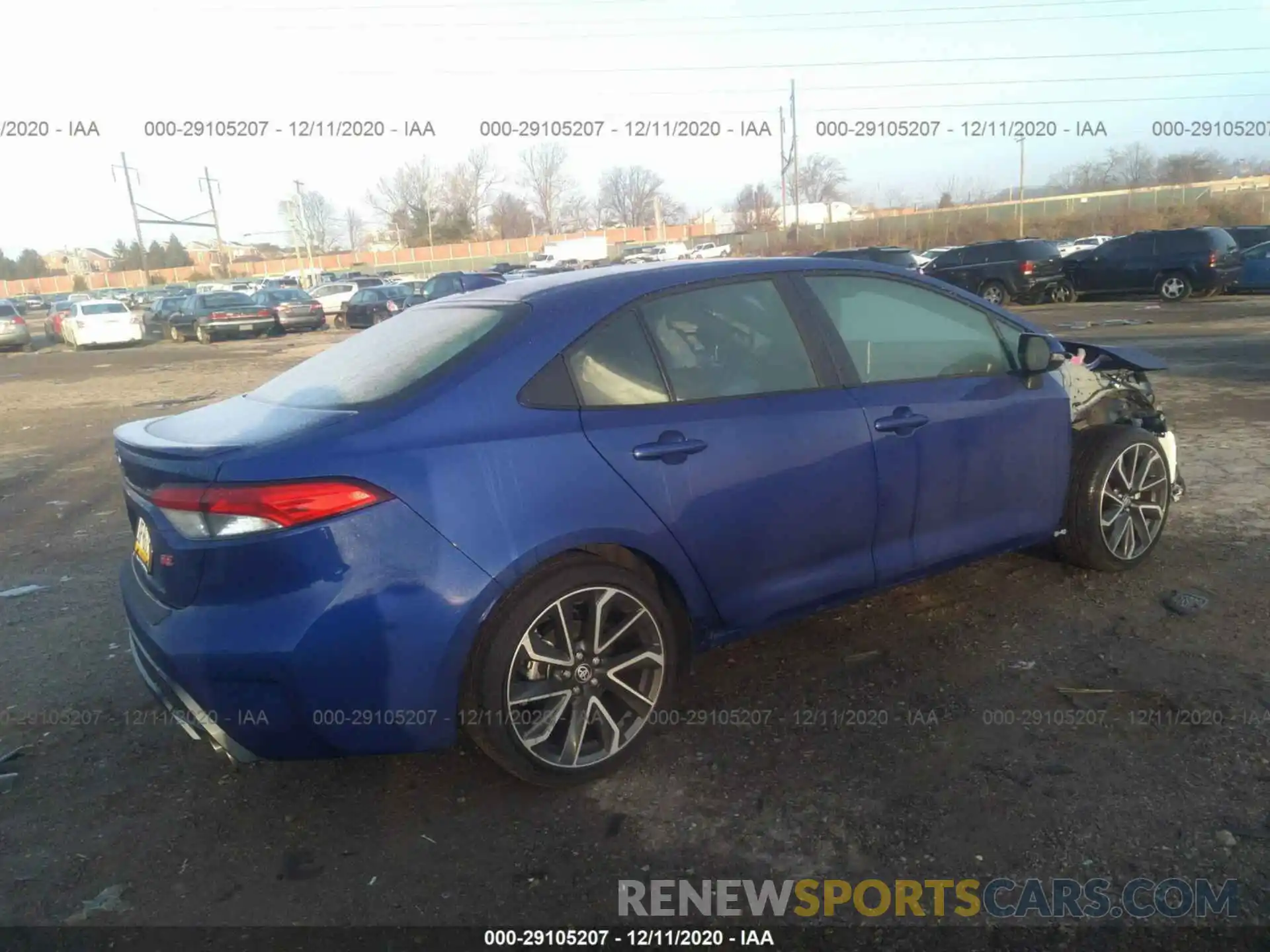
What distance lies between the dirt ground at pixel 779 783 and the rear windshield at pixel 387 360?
4.27ft

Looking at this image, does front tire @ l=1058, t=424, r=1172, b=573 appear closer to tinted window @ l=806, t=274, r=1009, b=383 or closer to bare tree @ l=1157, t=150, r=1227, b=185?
tinted window @ l=806, t=274, r=1009, b=383

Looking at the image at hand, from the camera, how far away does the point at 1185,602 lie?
4.17 meters

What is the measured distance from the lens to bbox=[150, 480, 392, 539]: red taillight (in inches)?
102

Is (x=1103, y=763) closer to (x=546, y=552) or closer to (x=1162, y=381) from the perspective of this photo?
(x=546, y=552)

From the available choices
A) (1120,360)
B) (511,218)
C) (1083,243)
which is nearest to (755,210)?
(511,218)

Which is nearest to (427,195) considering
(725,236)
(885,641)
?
(725,236)

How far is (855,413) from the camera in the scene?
348 cm

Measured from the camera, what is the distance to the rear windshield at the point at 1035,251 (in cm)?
2128

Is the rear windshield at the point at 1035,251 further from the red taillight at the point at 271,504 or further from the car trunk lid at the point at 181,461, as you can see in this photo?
the red taillight at the point at 271,504

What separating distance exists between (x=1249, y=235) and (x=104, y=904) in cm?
2794

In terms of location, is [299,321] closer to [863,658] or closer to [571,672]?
[863,658]

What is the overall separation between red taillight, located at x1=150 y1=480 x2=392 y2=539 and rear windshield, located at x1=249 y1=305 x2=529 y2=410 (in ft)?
1.38

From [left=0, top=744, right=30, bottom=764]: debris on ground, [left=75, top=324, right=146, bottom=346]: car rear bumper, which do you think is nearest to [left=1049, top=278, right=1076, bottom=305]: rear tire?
[left=0, top=744, right=30, bottom=764]: debris on ground

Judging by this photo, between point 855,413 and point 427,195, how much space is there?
76.8m
